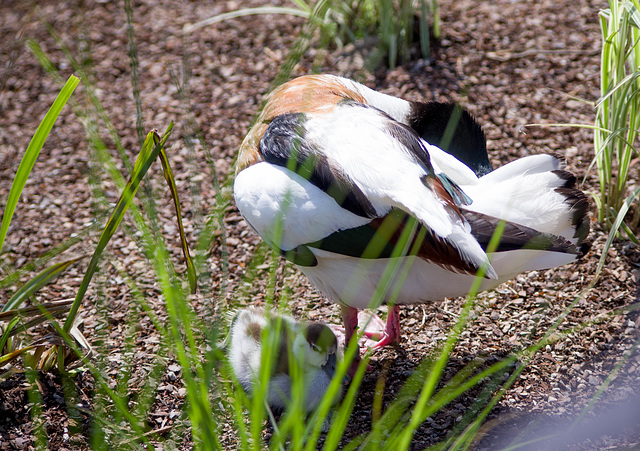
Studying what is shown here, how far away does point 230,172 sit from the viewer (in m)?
2.58

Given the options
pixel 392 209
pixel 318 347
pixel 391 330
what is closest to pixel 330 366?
pixel 318 347

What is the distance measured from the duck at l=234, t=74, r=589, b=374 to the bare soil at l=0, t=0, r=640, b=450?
0.23 meters

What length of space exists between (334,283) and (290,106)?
0.72 metres

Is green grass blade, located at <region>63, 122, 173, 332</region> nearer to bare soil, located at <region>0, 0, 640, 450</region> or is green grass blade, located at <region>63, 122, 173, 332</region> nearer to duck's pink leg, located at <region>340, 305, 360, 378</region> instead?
bare soil, located at <region>0, 0, 640, 450</region>

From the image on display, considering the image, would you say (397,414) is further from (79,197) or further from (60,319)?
(79,197)

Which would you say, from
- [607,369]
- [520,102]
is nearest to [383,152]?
[607,369]

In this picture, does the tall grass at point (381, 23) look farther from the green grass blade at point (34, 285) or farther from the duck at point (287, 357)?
the green grass blade at point (34, 285)

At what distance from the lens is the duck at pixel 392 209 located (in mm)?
1858

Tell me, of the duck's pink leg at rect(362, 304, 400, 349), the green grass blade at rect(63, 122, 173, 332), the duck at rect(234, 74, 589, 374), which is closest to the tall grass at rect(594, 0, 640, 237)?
the duck at rect(234, 74, 589, 374)

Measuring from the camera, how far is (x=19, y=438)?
2.03m

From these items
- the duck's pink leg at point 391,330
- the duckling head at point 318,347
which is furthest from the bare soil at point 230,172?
the duckling head at point 318,347

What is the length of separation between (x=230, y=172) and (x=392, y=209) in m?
0.90

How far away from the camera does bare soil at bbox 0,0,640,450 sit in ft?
6.82

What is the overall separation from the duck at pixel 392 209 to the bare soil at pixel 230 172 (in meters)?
0.23
